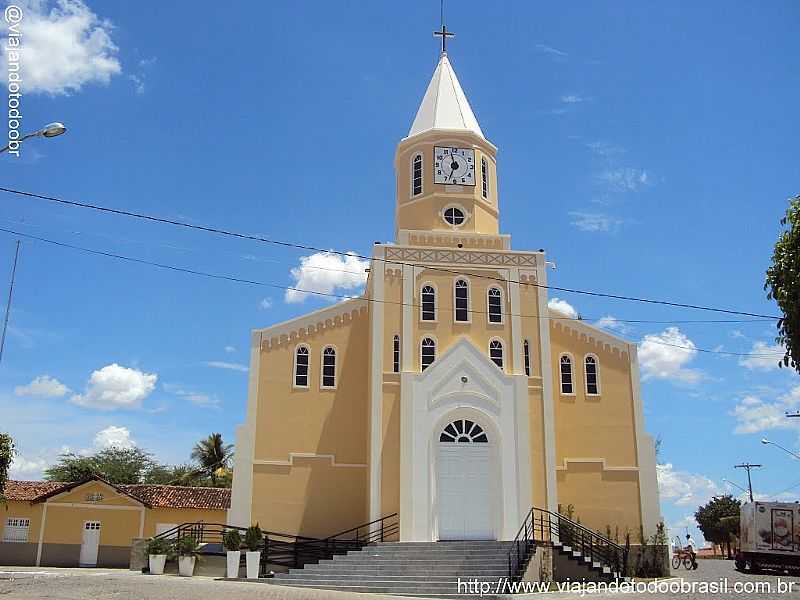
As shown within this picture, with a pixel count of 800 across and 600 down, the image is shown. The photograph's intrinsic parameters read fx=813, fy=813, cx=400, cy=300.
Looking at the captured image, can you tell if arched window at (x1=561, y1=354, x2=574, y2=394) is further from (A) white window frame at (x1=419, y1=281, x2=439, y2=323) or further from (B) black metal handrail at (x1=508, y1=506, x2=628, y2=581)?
(A) white window frame at (x1=419, y1=281, x2=439, y2=323)

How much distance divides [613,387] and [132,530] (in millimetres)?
23129

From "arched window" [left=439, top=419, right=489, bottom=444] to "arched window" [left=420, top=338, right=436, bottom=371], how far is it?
2354mm

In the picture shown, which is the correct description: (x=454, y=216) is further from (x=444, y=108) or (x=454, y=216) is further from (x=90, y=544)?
(x=90, y=544)

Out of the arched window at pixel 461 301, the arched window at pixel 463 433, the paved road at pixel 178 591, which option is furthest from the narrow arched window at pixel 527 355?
the paved road at pixel 178 591

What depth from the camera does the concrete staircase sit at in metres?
21.0

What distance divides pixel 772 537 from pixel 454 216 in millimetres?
15631

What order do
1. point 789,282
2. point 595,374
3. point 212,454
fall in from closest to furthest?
point 789,282 < point 595,374 < point 212,454

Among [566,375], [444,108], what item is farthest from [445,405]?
[444,108]

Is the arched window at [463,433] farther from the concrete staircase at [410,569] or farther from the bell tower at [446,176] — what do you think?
the bell tower at [446,176]

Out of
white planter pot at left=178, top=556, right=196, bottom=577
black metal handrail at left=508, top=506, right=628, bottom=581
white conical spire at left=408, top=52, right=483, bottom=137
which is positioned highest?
white conical spire at left=408, top=52, right=483, bottom=137

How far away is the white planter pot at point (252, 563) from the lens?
23.2 meters

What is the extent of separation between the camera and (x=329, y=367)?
2916cm

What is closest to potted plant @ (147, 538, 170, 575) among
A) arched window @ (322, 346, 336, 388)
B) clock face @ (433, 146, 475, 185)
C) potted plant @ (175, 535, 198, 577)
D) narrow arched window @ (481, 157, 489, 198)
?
potted plant @ (175, 535, 198, 577)

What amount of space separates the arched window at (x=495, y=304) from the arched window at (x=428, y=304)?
76.6 inches
